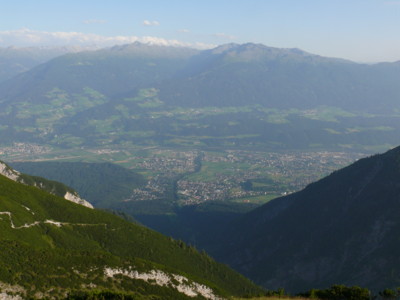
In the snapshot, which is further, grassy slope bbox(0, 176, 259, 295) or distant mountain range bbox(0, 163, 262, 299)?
grassy slope bbox(0, 176, 259, 295)

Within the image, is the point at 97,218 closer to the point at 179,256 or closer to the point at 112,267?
the point at 179,256

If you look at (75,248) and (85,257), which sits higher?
(85,257)

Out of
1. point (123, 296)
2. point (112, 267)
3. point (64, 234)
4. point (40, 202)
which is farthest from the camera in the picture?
point (40, 202)

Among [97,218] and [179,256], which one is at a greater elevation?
[97,218]

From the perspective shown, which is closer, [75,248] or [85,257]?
[85,257]

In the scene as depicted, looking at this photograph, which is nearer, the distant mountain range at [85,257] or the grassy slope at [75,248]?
the distant mountain range at [85,257]

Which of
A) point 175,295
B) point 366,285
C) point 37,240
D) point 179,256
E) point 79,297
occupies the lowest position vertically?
point 366,285

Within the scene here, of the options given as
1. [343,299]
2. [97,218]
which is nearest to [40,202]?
[97,218]

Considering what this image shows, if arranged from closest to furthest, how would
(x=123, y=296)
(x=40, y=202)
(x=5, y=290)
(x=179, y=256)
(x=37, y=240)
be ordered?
1. (x=123, y=296)
2. (x=5, y=290)
3. (x=37, y=240)
4. (x=40, y=202)
5. (x=179, y=256)
